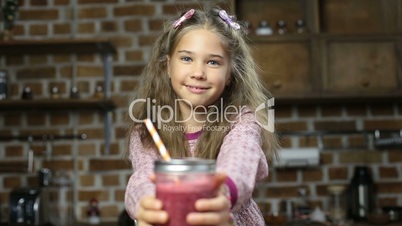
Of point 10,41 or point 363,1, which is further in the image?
point 363,1

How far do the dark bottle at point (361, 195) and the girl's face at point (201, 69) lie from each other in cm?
206

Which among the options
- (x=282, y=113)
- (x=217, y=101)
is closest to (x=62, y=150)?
(x=282, y=113)

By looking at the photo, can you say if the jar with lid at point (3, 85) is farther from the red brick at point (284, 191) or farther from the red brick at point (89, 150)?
the red brick at point (284, 191)

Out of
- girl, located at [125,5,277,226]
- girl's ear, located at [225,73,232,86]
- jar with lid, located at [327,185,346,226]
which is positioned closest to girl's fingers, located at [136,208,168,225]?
girl, located at [125,5,277,226]

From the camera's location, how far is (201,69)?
1289mm

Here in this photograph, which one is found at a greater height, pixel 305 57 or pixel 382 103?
pixel 305 57

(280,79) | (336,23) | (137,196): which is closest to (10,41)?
(280,79)

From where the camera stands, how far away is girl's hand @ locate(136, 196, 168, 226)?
2.77 feet

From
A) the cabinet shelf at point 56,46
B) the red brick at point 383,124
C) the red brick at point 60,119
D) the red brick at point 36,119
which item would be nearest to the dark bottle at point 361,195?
the red brick at point 383,124

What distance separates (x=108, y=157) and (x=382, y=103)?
5.10 feet

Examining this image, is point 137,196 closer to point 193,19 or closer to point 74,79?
point 193,19

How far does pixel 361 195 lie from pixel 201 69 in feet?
7.10

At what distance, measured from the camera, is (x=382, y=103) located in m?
3.44

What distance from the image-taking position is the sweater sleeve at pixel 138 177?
1.00 m
